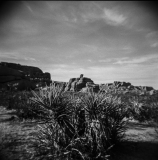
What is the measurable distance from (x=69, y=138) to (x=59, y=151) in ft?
1.47

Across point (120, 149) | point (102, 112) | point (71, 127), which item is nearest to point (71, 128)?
point (71, 127)

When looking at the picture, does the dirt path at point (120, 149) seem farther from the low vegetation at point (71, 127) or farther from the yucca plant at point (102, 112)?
the yucca plant at point (102, 112)

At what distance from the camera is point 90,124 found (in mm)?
3418

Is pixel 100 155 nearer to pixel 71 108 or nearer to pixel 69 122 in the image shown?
pixel 69 122

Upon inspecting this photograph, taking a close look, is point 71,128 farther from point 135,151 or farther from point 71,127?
point 135,151

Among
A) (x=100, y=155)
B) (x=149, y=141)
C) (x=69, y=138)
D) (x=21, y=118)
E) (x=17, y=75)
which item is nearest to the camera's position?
(x=100, y=155)

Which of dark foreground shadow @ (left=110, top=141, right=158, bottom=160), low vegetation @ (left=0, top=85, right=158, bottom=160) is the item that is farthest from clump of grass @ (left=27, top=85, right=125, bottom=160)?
dark foreground shadow @ (left=110, top=141, right=158, bottom=160)

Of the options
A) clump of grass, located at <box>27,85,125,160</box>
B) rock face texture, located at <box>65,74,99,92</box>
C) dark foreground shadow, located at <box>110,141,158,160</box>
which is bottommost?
dark foreground shadow, located at <box>110,141,158,160</box>

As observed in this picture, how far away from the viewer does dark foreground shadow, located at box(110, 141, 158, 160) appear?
370 centimetres

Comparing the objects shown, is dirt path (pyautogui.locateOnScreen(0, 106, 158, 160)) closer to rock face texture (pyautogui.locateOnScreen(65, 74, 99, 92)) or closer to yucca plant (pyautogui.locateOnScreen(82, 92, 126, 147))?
yucca plant (pyautogui.locateOnScreen(82, 92, 126, 147))

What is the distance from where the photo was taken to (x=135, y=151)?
4.09m

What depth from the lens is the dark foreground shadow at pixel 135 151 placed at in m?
3.70

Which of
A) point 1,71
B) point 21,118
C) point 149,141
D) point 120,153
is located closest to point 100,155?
point 120,153

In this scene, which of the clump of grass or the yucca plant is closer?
the clump of grass
